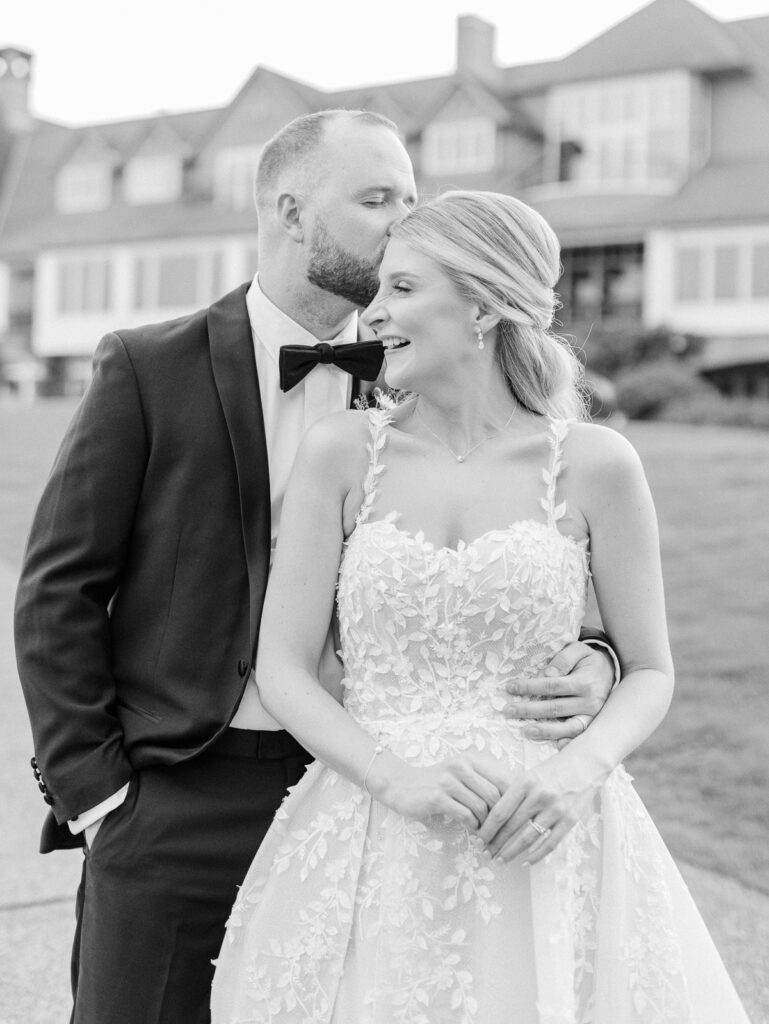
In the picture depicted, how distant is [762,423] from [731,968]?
1363 centimetres

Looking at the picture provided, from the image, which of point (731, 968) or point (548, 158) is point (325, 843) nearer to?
point (731, 968)

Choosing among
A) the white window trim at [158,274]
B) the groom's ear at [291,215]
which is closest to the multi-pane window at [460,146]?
the white window trim at [158,274]

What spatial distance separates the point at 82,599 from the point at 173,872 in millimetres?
646

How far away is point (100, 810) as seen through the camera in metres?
2.89

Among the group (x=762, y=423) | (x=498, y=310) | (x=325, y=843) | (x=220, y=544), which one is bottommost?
(x=762, y=423)

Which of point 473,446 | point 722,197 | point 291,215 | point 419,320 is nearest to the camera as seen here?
point 419,320

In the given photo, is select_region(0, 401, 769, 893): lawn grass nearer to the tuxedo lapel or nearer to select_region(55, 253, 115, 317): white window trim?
the tuxedo lapel

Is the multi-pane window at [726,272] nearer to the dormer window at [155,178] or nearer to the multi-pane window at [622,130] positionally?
the multi-pane window at [622,130]

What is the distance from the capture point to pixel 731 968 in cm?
445

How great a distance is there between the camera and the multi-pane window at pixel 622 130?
3047cm

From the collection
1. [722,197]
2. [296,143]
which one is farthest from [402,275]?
[722,197]

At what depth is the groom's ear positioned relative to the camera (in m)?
3.10

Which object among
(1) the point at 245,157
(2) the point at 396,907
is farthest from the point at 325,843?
(1) the point at 245,157

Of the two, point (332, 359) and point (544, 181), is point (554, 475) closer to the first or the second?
point (332, 359)
